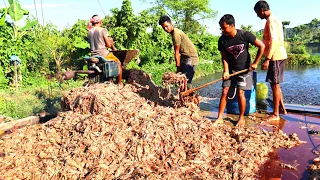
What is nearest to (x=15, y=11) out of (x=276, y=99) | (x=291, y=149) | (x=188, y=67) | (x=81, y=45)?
(x=81, y=45)

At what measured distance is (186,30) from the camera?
31312mm

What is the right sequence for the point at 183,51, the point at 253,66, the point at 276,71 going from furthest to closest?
the point at 183,51 < the point at 276,71 < the point at 253,66

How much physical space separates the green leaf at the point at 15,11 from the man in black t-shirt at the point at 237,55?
885cm

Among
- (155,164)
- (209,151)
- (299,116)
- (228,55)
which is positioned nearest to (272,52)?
(228,55)

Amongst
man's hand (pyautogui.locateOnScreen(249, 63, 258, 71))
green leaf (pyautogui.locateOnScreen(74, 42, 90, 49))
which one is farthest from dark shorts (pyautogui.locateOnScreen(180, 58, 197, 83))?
green leaf (pyautogui.locateOnScreen(74, 42, 90, 49))

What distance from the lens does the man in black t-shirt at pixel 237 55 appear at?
3957 millimetres

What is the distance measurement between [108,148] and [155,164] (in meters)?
0.55

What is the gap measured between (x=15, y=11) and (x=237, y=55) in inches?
361

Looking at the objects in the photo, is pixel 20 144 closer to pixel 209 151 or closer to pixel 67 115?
pixel 67 115

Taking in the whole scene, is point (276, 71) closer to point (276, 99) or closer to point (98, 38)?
point (276, 99)

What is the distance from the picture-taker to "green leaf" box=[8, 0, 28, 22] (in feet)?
33.4

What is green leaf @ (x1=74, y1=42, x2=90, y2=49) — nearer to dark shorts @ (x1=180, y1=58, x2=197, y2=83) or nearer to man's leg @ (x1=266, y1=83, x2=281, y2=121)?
dark shorts @ (x1=180, y1=58, x2=197, y2=83)

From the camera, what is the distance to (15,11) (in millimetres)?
10289

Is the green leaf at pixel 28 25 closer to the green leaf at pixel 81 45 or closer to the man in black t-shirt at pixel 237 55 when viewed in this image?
the green leaf at pixel 81 45
